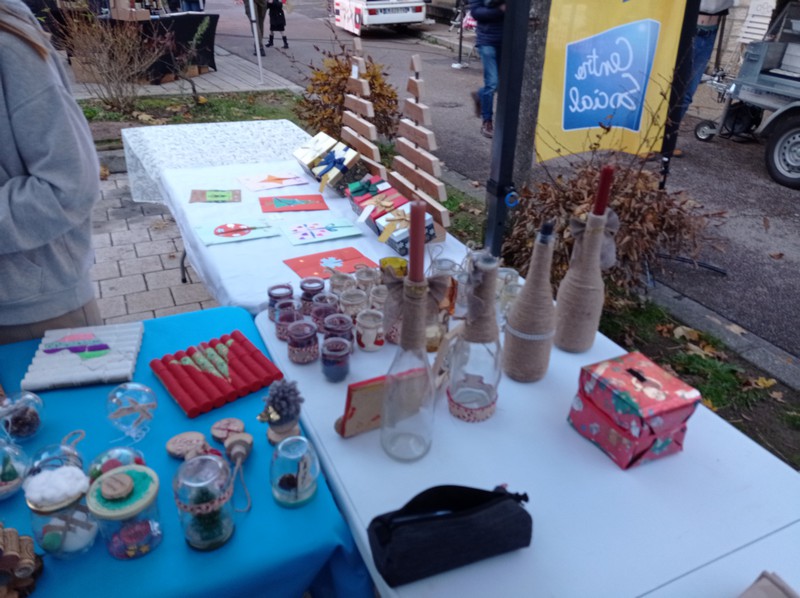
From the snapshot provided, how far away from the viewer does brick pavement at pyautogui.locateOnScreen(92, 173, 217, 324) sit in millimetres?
3396

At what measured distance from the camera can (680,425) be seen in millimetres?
1213

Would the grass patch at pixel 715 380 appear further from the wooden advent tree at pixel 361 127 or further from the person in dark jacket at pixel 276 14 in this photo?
the person in dark jacket at pixel 276 14

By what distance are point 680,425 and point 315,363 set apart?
89 centimetres

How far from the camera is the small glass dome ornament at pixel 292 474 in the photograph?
A: 1121mm

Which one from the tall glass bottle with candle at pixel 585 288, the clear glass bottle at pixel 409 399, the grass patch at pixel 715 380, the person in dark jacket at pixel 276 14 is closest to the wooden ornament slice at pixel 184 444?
the clear glass bottle at pixel 409 399

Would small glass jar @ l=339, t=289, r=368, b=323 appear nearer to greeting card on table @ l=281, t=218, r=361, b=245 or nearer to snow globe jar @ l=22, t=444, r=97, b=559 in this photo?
greeting card on table @ l=281, t=218, r=361, b=245

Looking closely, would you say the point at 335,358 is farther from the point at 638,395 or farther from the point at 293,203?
the point at 293,203

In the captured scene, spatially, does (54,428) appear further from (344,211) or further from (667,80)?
(667,80)

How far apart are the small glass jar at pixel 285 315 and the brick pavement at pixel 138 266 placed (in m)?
1.90

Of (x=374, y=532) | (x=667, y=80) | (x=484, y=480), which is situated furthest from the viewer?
(x=667, y=80)

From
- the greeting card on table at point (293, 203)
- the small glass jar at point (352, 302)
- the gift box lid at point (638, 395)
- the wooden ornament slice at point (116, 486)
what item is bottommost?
the greeting card on table at point (293, 203)

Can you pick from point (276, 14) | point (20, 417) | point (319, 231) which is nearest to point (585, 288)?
point (319, 231)

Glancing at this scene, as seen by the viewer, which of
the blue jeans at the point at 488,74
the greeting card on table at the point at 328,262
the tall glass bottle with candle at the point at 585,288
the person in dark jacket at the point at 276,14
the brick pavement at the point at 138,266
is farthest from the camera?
the person in dark jacket at the point at 276,14

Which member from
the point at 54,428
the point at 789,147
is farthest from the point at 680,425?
the point at 789,147
